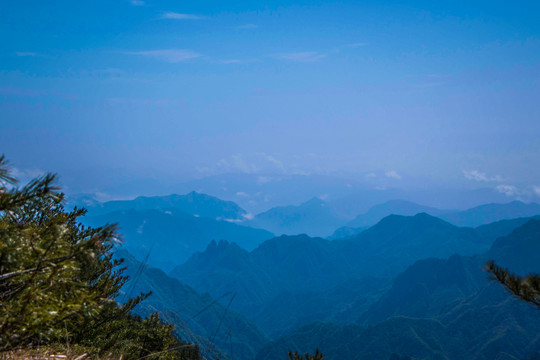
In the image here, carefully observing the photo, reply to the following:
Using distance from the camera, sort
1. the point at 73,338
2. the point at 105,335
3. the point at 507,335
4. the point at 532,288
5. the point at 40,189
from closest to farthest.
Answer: the point at 40,189
the point at 532,288
the point at 73,338
the point at 105,335
the point at 507,335

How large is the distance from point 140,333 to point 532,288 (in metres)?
15.9

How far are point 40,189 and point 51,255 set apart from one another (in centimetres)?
101

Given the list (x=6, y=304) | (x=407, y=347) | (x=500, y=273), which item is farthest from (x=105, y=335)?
(x=407, y=347)

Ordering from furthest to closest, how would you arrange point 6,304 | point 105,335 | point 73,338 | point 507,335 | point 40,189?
point 507,335 < point 105,335 < point 73,338 < point 40,189 < point 6,304

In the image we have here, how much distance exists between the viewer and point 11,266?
18.1ft

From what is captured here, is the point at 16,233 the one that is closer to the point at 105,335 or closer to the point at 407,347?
the point at 105,335

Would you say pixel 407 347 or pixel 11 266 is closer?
pixel 11 266

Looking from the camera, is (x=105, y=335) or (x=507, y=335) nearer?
(x=105, y=335)

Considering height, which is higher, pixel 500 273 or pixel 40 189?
pixel 40 189

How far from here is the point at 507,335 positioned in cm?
19075

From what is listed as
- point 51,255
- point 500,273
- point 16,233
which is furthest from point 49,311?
point 500,273

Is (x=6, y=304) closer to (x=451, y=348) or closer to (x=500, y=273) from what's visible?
(x=500, y=273)

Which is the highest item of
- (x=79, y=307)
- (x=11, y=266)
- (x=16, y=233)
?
(x=16, y=233)

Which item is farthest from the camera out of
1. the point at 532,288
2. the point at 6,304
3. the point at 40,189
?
the point at 532,288
